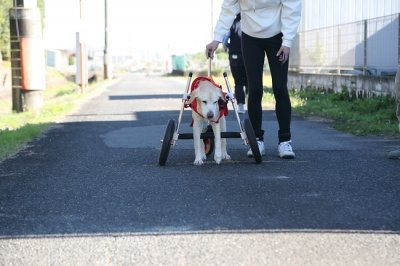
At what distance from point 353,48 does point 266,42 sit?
9905mm

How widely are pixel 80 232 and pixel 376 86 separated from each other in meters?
10.2

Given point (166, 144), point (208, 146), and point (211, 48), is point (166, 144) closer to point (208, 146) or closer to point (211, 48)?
point (208, 146)

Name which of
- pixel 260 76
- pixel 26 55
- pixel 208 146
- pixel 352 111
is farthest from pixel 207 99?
pixel 26 55

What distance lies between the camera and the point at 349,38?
16141 mm

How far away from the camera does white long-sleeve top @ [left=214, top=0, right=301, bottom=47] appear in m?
6.17

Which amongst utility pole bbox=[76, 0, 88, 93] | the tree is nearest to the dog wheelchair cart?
utility pole bbox=[76, 0, 88, 93]

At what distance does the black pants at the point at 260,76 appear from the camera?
6402 millimetres

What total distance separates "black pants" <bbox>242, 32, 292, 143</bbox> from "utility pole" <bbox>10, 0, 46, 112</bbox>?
740 centimetres

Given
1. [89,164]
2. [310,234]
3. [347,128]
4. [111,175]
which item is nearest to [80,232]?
[310,234]

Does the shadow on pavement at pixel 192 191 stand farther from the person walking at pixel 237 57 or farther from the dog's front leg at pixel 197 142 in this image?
the person walking at pixel 237 57

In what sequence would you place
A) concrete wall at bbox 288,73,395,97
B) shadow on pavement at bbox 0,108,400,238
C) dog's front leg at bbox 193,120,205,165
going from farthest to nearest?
concrete wall at bbox 288,73,395,97 → dog's front leg at bbox 193,120,205,165 → shadow on pavement at bbox 0,108,400,238

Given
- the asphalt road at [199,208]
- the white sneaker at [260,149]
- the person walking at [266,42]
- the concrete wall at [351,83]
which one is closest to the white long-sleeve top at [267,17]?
the person walking at [266,42]

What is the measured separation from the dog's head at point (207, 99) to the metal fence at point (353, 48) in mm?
8015

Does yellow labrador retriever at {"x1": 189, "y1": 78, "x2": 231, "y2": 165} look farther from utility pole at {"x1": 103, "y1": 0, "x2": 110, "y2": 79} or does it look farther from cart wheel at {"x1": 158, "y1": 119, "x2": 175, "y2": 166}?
utility pole at {"x1": 103, "y1": 0, "x2": 110, "y2": 79}
